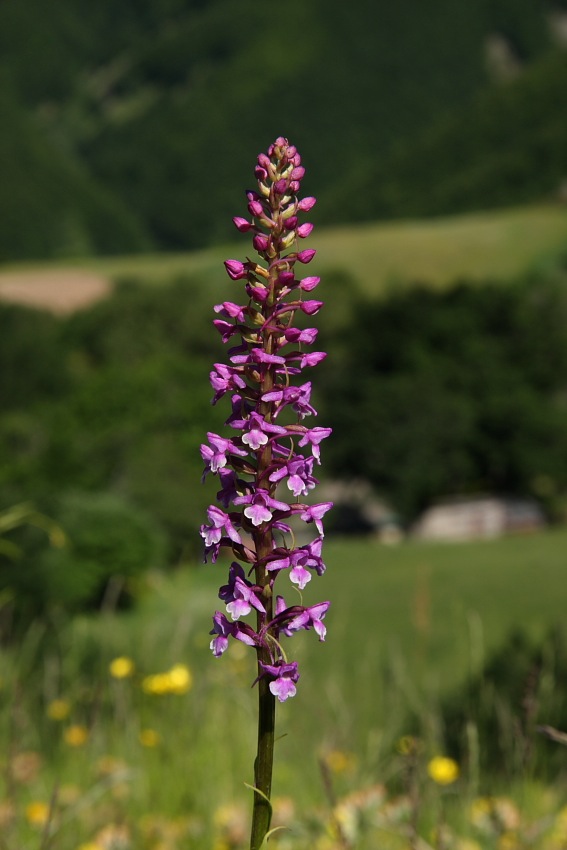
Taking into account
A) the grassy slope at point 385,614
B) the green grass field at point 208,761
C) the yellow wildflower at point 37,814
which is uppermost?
the grassy slope at point 385,614

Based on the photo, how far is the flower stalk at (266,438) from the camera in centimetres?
156

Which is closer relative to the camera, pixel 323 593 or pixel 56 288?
pixel 323 593

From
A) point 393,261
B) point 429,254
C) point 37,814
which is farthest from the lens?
point 429,254

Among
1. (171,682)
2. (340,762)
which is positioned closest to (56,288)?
(340,762)

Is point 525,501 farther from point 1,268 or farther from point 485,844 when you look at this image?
point 1,268

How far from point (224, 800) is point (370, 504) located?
29382 millimetres

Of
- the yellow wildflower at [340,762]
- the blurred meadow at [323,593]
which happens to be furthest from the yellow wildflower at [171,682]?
the yellow wildflower at [340,762]

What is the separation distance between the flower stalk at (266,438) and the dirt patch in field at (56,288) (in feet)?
268

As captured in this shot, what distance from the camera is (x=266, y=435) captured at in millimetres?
1591

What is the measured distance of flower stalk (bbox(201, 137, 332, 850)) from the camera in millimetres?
1562

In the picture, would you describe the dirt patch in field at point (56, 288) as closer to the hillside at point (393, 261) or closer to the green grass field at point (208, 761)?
the hillside at point (393, 261)

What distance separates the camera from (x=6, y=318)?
63.9 m

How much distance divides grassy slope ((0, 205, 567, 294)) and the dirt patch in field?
3616 mm

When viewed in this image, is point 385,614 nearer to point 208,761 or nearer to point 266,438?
point 208,761
